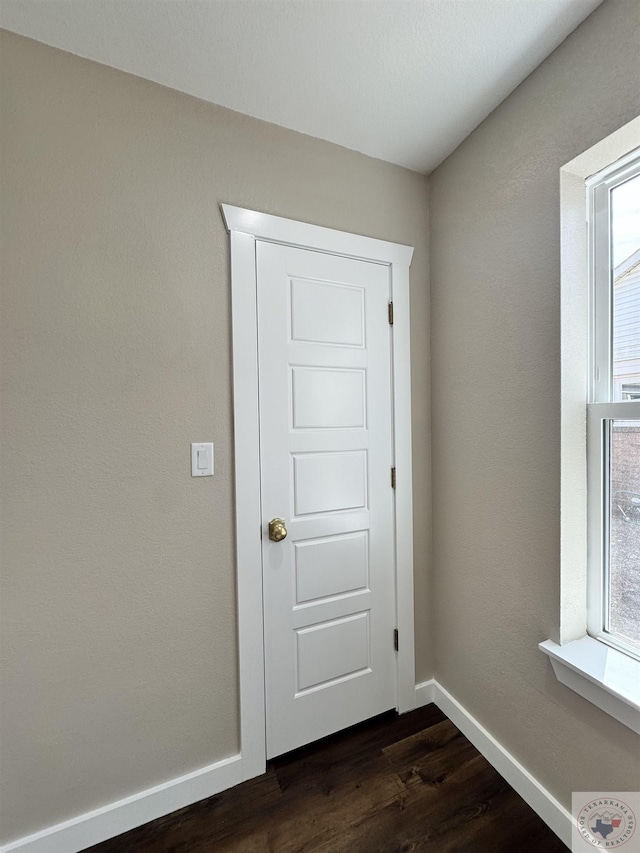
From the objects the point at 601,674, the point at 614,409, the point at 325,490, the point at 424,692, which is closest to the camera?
the point at 601,674

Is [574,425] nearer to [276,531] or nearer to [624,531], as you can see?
[624,531]

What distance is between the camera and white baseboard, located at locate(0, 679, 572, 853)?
1.13 metres

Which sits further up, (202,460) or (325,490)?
(202,460)

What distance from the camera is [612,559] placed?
3.91 feet

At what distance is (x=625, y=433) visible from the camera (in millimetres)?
1141

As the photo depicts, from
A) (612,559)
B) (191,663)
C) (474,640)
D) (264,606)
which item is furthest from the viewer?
(474,640)

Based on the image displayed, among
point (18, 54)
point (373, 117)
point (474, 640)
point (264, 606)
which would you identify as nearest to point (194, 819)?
point (264, 606)

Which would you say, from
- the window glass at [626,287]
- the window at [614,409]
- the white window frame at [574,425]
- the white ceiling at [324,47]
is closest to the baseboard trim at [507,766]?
the white window frame at [574,425]

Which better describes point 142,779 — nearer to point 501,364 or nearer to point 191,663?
point 191,663

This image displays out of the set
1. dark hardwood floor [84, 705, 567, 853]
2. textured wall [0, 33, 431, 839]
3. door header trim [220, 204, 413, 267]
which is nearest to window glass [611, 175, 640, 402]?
door header trim [220, 204, 413, 267]

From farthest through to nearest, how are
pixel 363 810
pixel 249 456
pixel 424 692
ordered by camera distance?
1. pixel 424 692
2. pixel 249 456
3. pixel 363 810

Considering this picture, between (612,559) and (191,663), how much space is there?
1502mm

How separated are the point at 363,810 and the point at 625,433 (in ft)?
5.11

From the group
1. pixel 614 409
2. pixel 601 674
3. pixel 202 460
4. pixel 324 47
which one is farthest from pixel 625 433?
pixel 324 47
